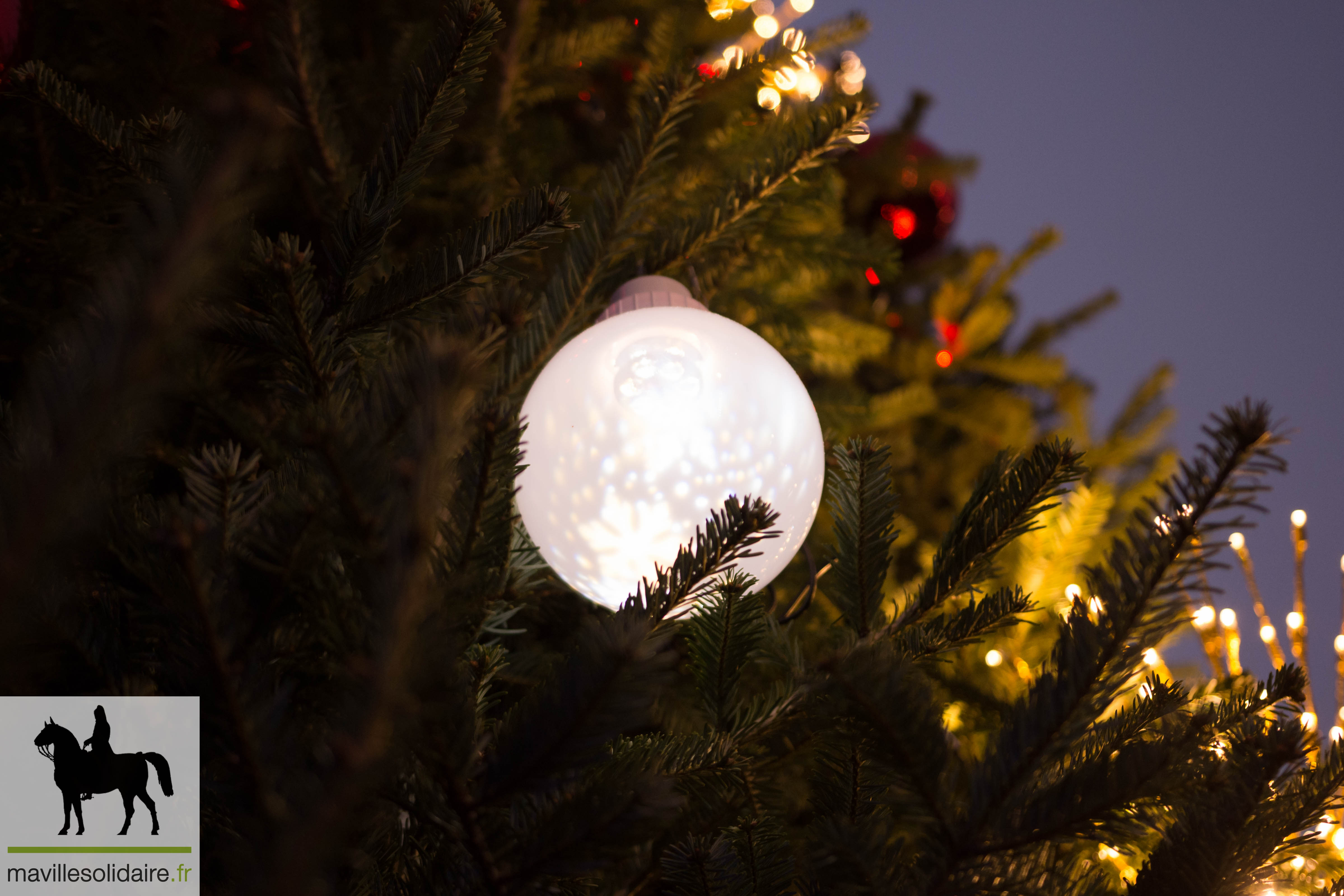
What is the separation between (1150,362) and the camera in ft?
17.0

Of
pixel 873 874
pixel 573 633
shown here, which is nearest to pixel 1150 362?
pixel 573 633

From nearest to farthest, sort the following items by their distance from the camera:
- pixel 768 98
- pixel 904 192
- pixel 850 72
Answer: pixel 850 72
pixel 768 98
pixel 904 192

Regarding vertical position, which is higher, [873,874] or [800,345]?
[800,345]

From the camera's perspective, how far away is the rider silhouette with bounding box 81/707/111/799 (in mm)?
481

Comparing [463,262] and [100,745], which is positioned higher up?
[463,262]

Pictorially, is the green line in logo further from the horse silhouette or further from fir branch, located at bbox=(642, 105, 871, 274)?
fir branch, located at bbox=(642, 105, 871, 274)

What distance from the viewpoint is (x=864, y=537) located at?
0.63 meters

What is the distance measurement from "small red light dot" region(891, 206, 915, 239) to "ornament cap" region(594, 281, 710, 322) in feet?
4.35

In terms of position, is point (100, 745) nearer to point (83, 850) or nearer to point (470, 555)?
point (83, 850)

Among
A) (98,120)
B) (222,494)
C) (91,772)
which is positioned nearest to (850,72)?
(98,120)

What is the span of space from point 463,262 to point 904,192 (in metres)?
1.61

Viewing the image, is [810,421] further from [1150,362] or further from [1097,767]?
[1150,362]

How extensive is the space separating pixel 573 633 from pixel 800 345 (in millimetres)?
513

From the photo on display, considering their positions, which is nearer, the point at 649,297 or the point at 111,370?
the point at 111,370
